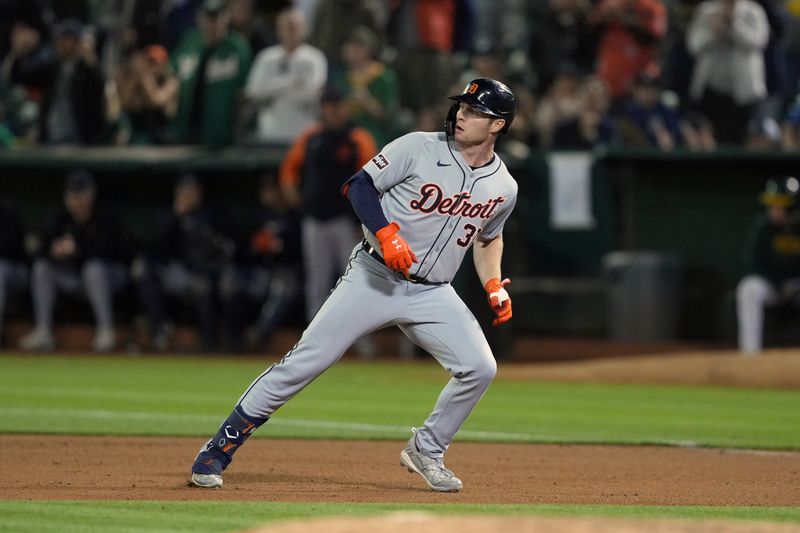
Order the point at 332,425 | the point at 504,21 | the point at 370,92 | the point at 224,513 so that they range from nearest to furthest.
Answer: the point at 224,513
the point at 332,425
the point at 370,92
the point at 504,21

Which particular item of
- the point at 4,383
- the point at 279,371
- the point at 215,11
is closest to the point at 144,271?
the point at 215,11

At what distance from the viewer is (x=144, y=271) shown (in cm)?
1541

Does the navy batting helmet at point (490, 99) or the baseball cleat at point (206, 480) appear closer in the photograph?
the baseball cleat at point (206, 480)

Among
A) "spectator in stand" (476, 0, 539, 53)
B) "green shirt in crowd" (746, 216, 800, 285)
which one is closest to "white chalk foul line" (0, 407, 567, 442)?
"green shirt in crowd" (746, 216, 800, 285)

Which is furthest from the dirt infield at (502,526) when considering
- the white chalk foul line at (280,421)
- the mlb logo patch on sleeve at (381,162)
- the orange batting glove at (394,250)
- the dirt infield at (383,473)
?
the white chalk foul line at (280,421)

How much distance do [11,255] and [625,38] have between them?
6.65 meters

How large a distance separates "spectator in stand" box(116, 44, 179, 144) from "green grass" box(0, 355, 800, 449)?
3177 mm

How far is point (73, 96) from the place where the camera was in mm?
16109

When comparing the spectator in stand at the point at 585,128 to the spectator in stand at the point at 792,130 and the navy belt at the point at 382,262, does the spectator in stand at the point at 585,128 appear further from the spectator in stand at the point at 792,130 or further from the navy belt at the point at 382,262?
the navy belt at the point at 382,262

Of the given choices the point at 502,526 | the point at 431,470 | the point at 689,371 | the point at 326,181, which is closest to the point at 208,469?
the point at 431,470

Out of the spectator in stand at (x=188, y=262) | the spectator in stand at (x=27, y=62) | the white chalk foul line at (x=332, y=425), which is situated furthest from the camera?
the spectator in stand at (x=27, y=62)

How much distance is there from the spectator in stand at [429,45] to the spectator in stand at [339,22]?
1.41ft

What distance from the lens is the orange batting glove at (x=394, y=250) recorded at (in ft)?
20.3

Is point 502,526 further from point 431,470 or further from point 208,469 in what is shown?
point 208,469
